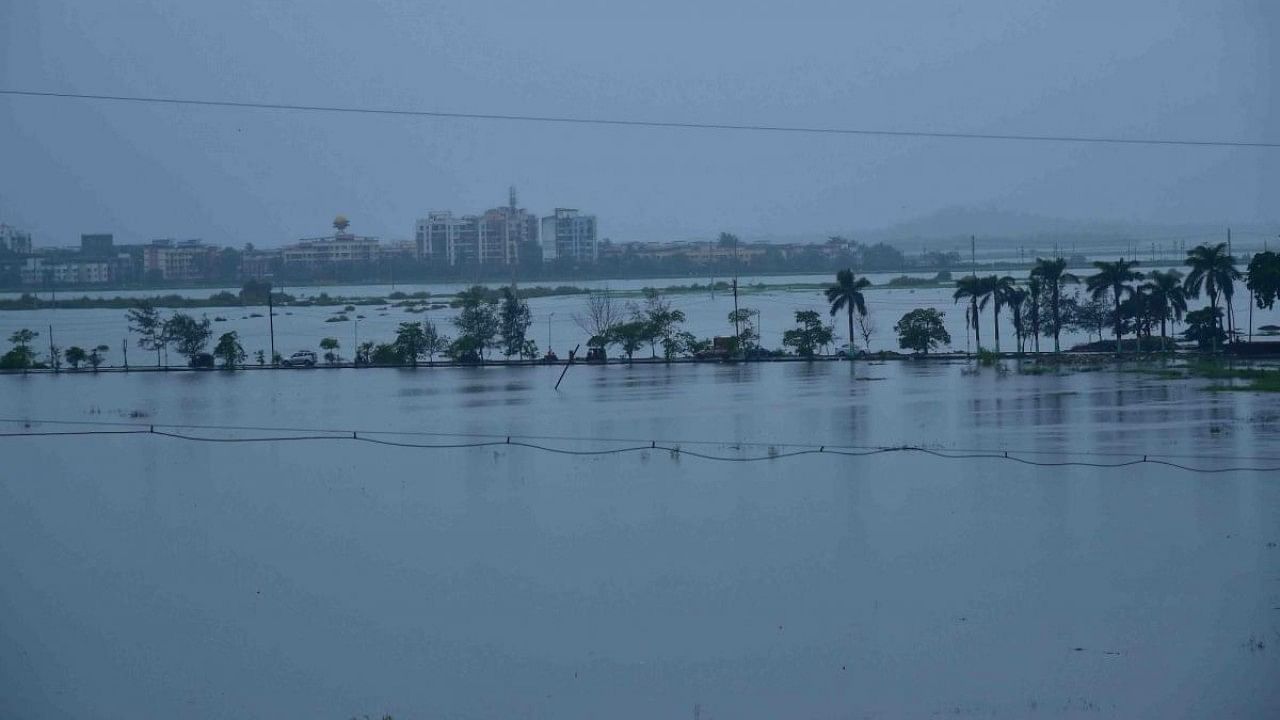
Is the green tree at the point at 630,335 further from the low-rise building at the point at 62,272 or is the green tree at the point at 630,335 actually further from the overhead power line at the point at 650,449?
the low-rise building at the point at 62,272

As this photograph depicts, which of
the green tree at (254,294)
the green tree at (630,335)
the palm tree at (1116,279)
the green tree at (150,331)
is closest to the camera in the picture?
the palm tree at (1116,279)

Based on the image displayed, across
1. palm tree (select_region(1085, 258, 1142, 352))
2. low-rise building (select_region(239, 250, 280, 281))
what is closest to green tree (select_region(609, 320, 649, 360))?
palm tree (select_region(1085, 258, 1142, 352))

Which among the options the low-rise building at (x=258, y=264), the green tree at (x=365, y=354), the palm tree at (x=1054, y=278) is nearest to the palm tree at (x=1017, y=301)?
the palm tree at (x=1054, y=278)

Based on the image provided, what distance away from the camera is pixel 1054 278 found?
20562mm

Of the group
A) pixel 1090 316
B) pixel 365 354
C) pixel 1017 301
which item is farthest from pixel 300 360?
pixel 1090 316

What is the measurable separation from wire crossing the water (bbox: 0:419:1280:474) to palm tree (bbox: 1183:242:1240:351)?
11.4 metres

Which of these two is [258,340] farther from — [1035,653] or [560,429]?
[1035,653]

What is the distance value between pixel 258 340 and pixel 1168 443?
2187 cm

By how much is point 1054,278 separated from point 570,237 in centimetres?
3127

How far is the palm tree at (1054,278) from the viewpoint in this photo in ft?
66.5

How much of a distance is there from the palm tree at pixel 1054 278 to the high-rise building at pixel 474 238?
28.6 metres

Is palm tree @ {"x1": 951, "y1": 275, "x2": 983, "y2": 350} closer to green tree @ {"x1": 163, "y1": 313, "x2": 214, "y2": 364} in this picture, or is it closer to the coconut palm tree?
the coconut palm tree

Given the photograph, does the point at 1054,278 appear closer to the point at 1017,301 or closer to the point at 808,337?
the point at 1017,301

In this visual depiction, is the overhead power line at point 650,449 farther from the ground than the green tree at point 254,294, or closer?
closer
